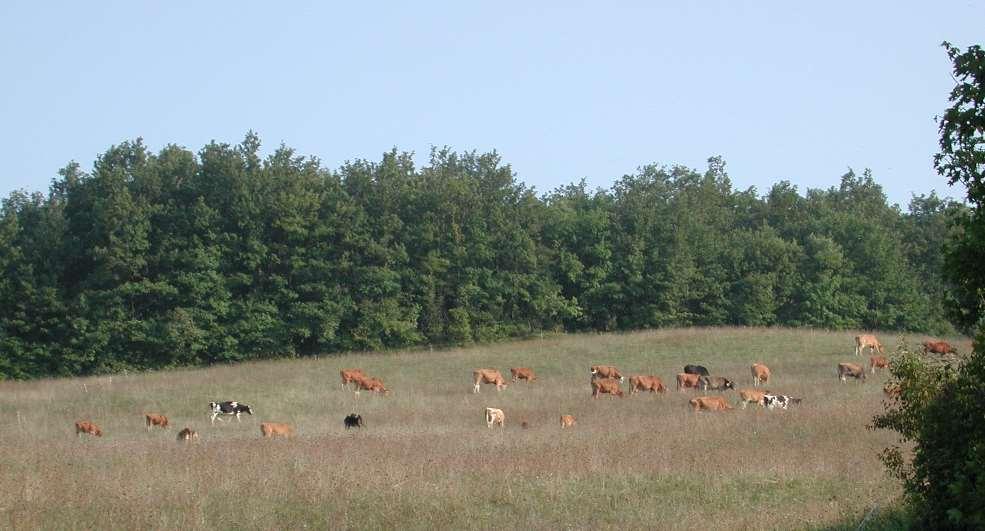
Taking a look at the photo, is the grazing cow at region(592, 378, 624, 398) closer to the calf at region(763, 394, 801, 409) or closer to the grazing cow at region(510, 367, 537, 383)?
the calf at region(763, 394, 801, 409)

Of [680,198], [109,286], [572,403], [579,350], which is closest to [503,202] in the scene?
[680,198]

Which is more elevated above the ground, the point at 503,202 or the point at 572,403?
the point at 503,202

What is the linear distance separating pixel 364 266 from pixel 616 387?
88.3ft

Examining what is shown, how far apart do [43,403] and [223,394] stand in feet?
20.2

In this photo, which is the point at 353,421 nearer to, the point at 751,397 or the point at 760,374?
the point at 751,397

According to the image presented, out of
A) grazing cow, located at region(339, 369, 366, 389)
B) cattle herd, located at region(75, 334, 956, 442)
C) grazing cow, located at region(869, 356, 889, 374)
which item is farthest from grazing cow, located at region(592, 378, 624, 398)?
grazing cow, located at region(869, 356, 889, 374)

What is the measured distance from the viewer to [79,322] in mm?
53250

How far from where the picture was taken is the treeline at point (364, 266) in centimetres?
5453

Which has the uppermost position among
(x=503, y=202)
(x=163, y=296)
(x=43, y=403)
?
(x=503, y=202)

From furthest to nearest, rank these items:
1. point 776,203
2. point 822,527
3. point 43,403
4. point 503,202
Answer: point 776,203
point 503,202
point 43,403
point 822,527

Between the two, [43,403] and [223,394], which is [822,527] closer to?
[223,394]

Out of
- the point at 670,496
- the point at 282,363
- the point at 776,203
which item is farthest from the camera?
the point at 776,203

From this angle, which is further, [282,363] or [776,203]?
[776,203]

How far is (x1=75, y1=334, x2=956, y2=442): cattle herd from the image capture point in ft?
91.1
